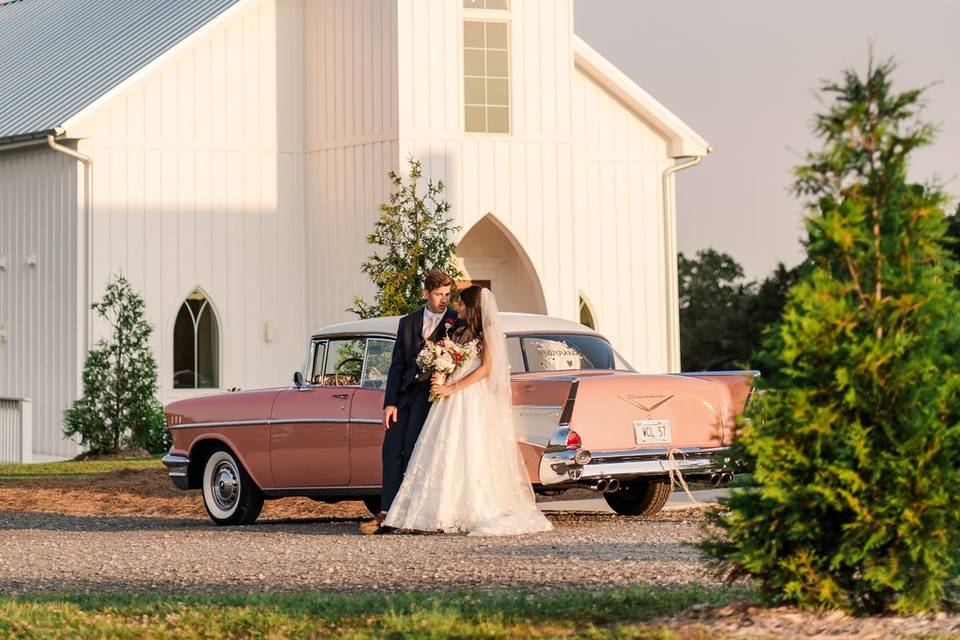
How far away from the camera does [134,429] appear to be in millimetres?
24203

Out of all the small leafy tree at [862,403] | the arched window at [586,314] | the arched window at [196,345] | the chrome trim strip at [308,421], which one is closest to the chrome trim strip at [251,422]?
the chrome trim strip at [308,421]

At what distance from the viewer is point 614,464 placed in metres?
12.1

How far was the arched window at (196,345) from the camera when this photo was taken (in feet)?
84.2

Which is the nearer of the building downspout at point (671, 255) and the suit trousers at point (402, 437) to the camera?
the suit trousers at point (402, 437)

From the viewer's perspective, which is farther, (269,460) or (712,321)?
(712,321)

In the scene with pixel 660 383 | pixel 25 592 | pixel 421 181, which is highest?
pixel 421 181

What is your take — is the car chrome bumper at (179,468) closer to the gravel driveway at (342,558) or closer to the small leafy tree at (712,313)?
the gravel driveway at (342,558)

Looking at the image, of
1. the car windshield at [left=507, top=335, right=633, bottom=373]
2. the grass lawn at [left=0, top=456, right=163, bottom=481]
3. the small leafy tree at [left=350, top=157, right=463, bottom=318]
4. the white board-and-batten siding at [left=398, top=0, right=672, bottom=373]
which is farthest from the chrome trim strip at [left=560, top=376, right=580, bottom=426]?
the white board-and-batten siding at [left=398, top=0, right=672, bottom=373]

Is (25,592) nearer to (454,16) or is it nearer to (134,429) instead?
(134,429)

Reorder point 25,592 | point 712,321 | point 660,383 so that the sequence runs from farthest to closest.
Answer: point 712,321
point 660,383
point 25,592

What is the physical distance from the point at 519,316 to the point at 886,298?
6.65m

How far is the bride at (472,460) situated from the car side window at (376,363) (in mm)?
762

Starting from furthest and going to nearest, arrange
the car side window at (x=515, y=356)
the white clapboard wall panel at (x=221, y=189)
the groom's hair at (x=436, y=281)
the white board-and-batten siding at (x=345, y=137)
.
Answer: the white clapboard wall panel at (x=221, y=189), the white board-and-batten siding at (x=345, y=137), the car side window at (x=515, y=356), the groom's hair at (x=436, y=281)

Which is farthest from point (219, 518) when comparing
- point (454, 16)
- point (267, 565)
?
point (454, 16)
